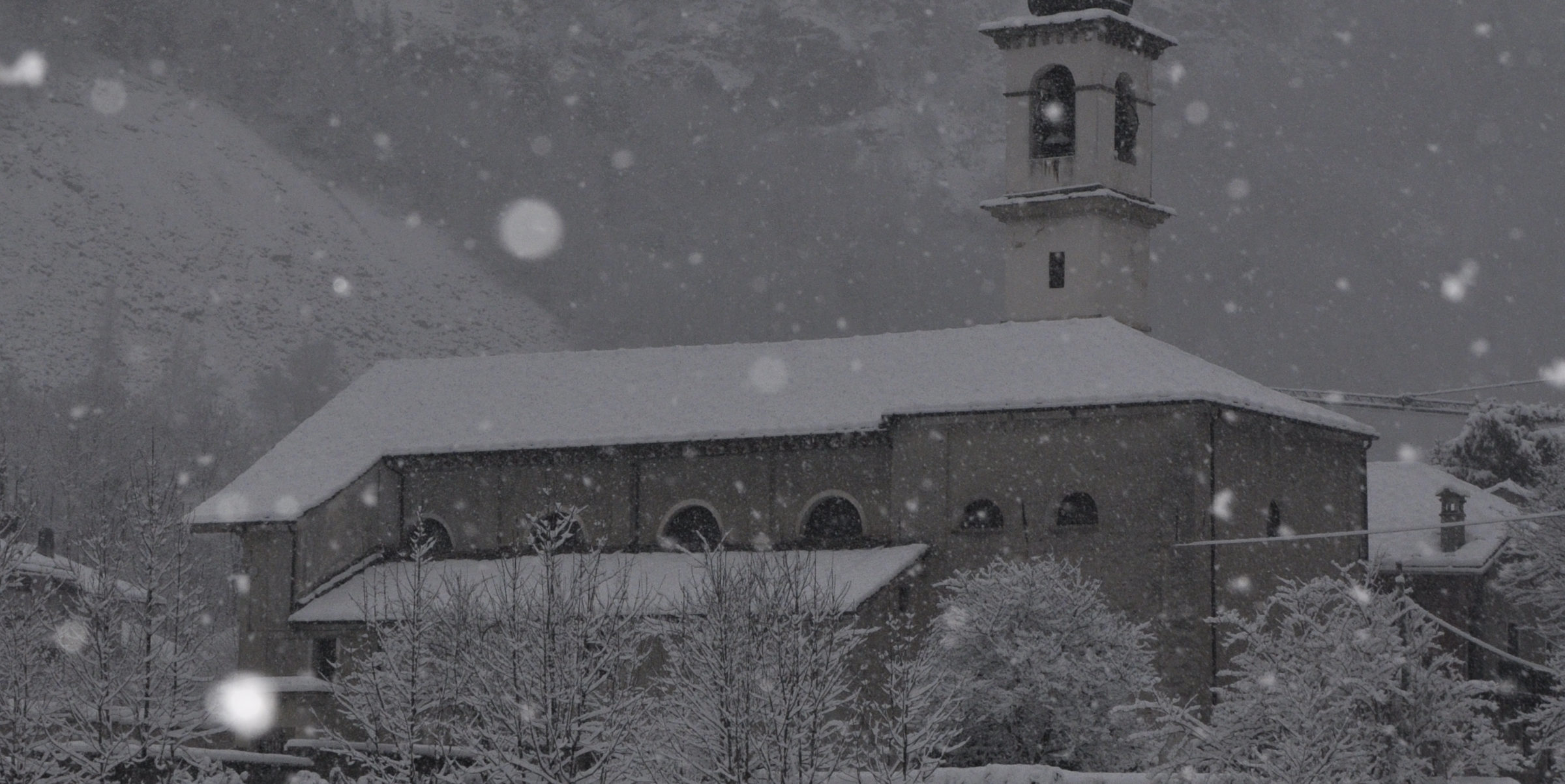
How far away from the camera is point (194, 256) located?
153125 millimetres

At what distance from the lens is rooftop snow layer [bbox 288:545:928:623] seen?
35.2 meters

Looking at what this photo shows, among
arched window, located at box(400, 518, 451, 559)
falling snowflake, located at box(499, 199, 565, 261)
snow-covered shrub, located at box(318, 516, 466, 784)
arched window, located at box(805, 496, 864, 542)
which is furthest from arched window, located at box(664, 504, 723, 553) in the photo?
falling snowflake, located at box(499, 199, 565, 261)

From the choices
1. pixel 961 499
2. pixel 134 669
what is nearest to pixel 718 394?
pixel 961 499

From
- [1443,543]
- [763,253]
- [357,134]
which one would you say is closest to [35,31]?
[357,134]

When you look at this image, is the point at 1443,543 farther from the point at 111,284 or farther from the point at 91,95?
the point at 91,95

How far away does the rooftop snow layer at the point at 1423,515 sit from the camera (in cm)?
4794

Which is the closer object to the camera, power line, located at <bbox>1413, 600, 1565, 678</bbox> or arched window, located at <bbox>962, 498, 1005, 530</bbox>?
arched window, located at <bbox>962, 498, 1005, 530</bbox>

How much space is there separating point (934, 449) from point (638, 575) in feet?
17.8

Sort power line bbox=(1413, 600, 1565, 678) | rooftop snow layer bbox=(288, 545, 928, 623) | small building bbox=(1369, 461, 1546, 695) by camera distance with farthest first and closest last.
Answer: small building bbox=(1369, 461, 1546, 695)
power line bbox=(1413, 600, 1565, 678)
rooftop snow layer bbox=(288, 545, 928, 623)

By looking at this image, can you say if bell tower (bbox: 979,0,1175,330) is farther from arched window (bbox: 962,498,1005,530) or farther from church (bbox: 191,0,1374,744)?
arched window (bbox: 962,498,1005,530)

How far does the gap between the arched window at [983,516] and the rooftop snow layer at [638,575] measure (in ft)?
2.83

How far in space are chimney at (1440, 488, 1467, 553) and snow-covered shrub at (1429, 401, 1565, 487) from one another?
2175 cm

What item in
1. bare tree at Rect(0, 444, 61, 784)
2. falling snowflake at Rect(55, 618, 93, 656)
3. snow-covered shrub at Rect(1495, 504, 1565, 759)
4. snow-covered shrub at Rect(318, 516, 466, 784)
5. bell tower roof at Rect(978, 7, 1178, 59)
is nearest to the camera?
snow-covered shrub at Rect(318, 516, 466, 784)

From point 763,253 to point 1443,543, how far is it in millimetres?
126971
